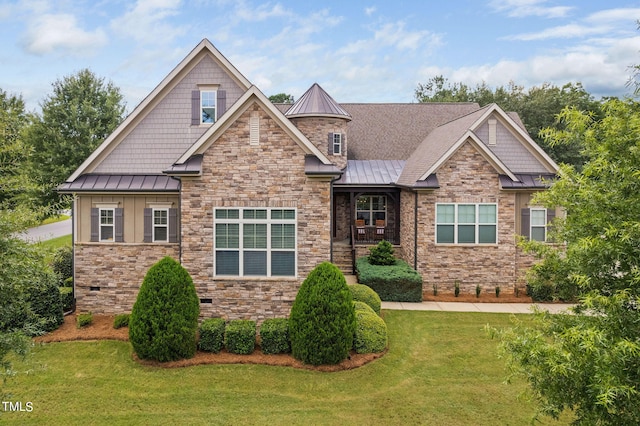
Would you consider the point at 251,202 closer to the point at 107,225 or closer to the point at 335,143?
the point at 107,225

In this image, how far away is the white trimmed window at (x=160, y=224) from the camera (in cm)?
1537

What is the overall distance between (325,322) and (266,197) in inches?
170

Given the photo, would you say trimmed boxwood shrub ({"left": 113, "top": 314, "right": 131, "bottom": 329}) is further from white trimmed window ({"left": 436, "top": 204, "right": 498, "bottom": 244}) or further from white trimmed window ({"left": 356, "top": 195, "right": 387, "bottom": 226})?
white trimmed window ({"left": 356, "top": 195, "right": 387, "bottom": 226})

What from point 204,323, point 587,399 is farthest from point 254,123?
point 587,399

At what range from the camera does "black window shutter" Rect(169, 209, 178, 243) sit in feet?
50.3

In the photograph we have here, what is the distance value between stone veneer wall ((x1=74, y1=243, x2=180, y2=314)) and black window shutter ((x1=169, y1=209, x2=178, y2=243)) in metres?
0.28

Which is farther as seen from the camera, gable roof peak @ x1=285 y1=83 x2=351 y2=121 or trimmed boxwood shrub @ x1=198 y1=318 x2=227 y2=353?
gable roof peak @ x1=285 y1=83 x2=351 y2=121

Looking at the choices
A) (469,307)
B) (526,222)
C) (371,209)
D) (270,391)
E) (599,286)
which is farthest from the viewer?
(371,209)

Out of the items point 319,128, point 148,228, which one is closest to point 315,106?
point 319,128

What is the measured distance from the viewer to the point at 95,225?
15430mm

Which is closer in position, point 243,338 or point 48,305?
point 243,338

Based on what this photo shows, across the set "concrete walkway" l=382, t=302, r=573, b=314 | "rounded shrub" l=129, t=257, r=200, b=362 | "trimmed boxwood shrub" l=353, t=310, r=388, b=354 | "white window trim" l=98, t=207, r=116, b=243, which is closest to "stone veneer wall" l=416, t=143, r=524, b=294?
"concrete walkway" l=382, t=302, r=573, b=314

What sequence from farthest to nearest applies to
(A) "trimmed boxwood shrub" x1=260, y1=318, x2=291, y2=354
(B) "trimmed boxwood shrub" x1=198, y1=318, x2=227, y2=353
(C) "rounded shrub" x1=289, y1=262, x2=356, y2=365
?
(B) "trimmed boxwood shrub" x1=198, y1=318, x2=227, y2=353 < (A) "trimmed boxwood shrub" x1=260, y1=318, x2=291, y2=354 < (C) "rounded shrub" x1=289, y1=262, x2=356, y2=365

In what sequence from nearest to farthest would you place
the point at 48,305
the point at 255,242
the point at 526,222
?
the point at 255,242, the point at 48,305, the point at 526,222
